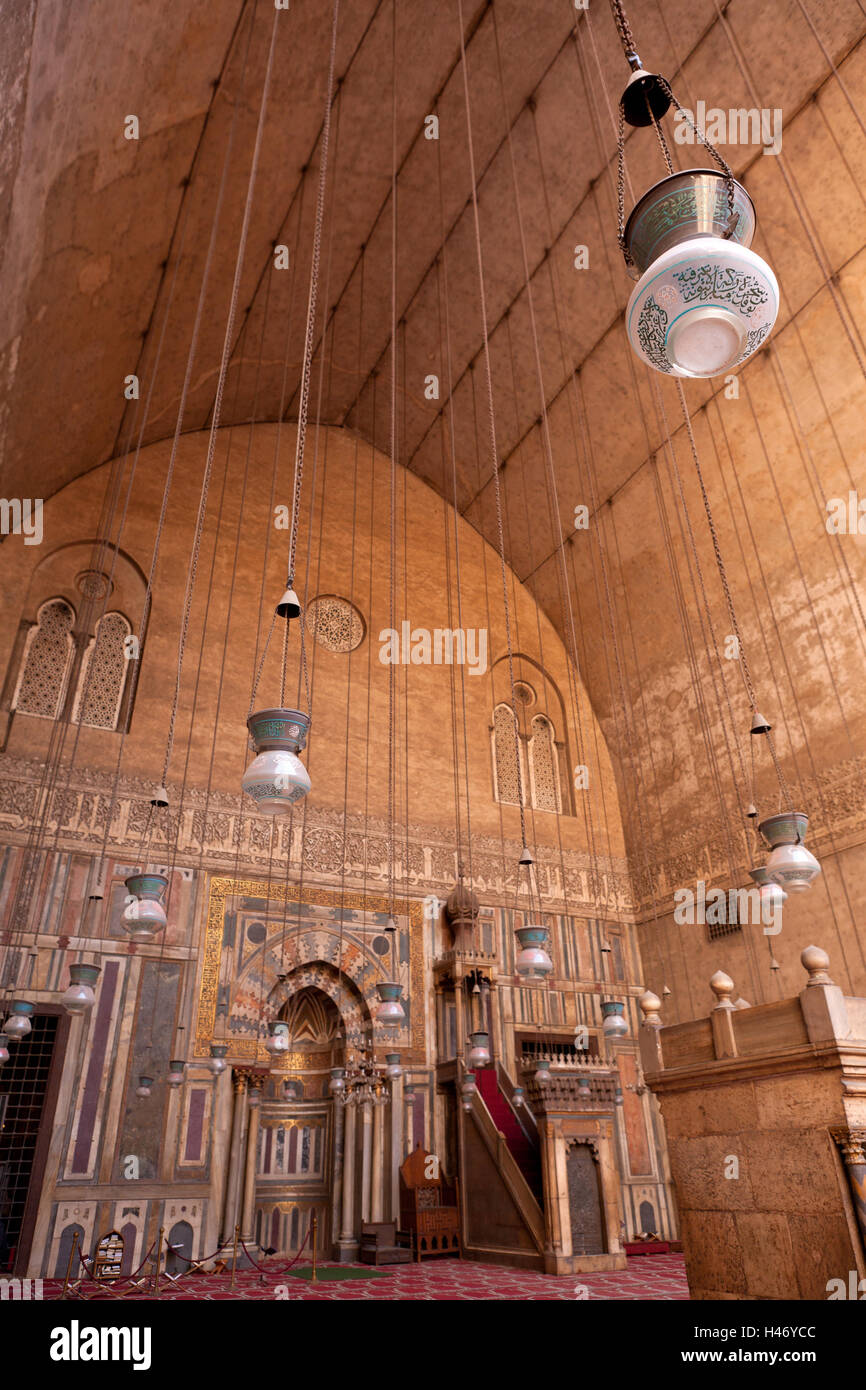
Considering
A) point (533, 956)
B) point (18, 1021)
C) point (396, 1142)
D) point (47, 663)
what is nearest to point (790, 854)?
point (533, 956)

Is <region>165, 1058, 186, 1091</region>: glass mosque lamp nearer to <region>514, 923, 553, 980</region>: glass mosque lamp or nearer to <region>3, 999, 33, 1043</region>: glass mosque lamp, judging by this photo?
<region>3, 999, 33, 1043</region>: glass mosque lamp

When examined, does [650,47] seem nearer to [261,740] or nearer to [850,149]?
[850,149]

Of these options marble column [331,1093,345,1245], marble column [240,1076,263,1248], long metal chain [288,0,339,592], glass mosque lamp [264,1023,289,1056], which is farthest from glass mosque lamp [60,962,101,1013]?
Result: marble column [331,1093,345,1245]

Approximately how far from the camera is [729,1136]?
14.8ft

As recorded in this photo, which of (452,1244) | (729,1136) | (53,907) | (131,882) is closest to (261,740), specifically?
(131,882)

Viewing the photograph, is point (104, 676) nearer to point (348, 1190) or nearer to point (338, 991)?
point (338, 991)

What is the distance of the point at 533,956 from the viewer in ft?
18.6

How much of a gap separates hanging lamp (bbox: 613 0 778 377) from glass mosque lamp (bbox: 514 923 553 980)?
4.07 meters

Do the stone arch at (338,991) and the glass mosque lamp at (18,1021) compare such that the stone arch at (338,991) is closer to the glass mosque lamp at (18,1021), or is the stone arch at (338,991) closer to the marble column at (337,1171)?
the marble column at (337,1171)

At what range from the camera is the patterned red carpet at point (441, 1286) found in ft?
20.8

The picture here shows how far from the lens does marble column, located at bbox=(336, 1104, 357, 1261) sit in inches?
350

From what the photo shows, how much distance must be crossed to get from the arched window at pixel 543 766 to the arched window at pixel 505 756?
284 millimetres

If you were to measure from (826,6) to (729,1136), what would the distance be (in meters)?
9.45

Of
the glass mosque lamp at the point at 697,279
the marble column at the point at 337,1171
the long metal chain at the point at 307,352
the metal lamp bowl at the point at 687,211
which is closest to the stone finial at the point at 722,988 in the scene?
the long metal chain at the point at 307,352
